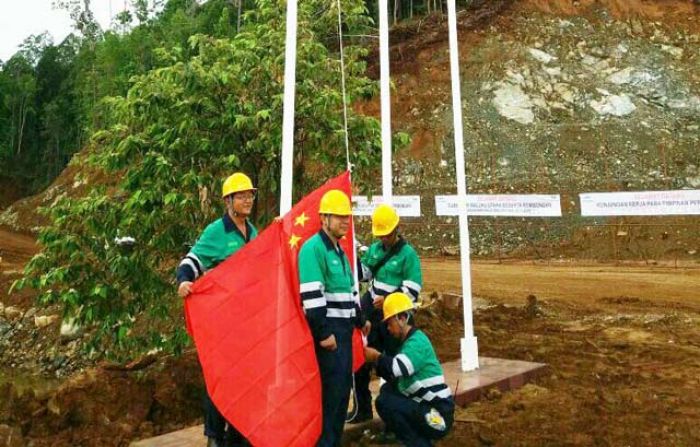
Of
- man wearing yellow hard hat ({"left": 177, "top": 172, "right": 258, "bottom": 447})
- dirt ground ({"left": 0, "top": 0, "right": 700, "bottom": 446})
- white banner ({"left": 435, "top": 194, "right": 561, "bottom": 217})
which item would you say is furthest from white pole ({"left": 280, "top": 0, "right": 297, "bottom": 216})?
white banner ({"left": 435, "top": 194, "right": 561, "bottom": 217})

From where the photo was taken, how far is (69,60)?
210 feet

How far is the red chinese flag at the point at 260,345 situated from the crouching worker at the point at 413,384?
0.60m

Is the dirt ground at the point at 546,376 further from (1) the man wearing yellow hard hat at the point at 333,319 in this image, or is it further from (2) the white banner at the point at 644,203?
(2) the white banner at the point at 644,203

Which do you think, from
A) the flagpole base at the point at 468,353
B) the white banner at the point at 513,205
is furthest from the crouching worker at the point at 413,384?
the white banner at the point at 513,205

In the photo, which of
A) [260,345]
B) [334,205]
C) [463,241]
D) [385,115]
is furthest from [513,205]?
[260,345]

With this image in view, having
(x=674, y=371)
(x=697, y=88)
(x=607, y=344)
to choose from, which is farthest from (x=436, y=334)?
(x=697, y=88)

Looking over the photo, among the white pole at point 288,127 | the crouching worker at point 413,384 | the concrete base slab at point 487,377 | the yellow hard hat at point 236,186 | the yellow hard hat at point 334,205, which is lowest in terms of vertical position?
the concrete base slab at point 487,377

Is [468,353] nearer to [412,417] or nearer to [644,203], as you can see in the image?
[412,417]

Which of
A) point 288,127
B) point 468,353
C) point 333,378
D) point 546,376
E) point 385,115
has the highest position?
point 385,115

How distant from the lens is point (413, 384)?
4.95m

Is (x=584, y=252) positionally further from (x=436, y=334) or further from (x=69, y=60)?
(x=69, y=60)

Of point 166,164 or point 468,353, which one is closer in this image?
point 166,164

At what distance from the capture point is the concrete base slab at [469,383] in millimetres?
5555

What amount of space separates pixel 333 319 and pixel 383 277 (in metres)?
1.13
